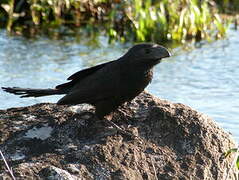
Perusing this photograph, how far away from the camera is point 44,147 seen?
192 inches

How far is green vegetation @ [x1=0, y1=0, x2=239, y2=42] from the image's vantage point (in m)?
11.6

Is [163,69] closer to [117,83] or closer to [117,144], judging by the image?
[117,83]

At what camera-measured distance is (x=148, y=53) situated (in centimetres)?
531

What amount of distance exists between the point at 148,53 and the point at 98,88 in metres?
0.51

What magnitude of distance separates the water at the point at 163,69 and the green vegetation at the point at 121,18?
1.28 feet

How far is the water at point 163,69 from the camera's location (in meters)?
8.41

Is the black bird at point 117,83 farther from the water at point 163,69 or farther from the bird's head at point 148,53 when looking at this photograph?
the water at point 163,69

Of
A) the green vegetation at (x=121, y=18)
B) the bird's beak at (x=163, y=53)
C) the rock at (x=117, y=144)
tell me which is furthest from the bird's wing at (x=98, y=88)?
the green vegetation at (x=121, y=18)

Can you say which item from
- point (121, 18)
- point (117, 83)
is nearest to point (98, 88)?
point (117, 83)

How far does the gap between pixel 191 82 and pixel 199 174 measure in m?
4.82

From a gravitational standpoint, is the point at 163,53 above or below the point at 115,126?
above

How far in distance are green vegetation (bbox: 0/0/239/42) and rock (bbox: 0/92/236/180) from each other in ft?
19.9

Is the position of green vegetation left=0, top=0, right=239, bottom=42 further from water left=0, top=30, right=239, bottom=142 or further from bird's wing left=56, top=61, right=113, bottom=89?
bird's wing left=56, top=61, right=113, bottom=89

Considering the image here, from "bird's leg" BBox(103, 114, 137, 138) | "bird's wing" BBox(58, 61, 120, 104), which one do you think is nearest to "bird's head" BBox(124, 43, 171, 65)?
"bird's wing" BBox(58, 61, 120, 104)
